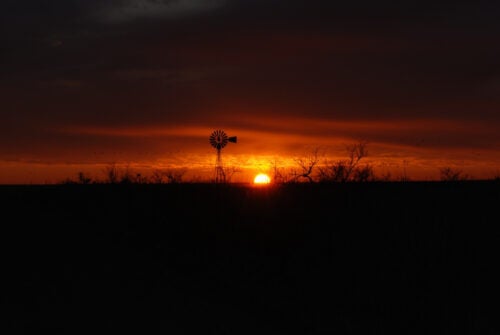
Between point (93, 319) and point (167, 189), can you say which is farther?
point (167, 189)

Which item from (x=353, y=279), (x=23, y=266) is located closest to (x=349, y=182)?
(x=353, y=279)

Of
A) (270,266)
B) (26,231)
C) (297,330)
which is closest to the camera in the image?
(297,330)

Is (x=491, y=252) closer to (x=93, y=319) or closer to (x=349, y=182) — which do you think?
(x=349, y=182)

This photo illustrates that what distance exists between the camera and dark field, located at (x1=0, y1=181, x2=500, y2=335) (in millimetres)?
12875

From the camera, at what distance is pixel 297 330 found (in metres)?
12.8

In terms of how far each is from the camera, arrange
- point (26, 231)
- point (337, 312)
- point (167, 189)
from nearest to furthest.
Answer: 1. point (337, 312)
2. point (26, 231)
3. point (167, 189)

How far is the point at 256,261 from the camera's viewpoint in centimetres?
1709

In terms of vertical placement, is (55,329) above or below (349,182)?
below

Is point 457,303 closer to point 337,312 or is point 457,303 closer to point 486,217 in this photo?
point 337,312

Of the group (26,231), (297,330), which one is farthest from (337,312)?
(26,231)

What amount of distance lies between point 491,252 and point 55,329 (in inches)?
478

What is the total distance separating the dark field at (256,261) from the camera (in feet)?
42.2

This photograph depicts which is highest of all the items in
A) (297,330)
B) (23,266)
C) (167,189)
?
(167,189)

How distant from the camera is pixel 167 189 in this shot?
25688 millimetres
